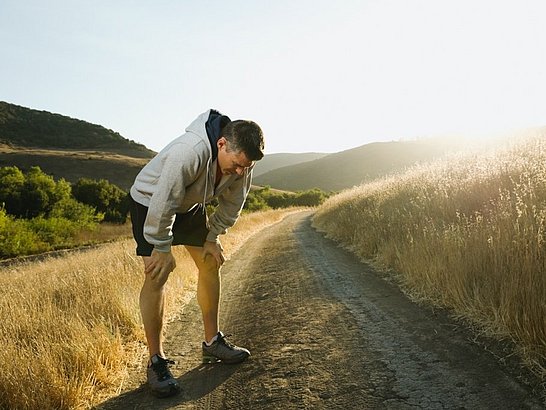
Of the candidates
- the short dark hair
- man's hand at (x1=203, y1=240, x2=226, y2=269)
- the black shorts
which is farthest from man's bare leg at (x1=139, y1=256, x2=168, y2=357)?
the short dark hair

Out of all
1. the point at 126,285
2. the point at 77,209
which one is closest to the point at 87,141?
the point at 77,209

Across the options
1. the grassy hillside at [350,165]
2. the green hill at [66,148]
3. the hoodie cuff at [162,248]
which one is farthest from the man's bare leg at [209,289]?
the grassy hillside at [350,165]

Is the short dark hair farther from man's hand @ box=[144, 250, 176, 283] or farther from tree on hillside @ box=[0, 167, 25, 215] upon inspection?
tree on hillside @ box=[0, 167, 25, 215]

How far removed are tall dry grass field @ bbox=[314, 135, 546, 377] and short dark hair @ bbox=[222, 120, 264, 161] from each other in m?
2.13

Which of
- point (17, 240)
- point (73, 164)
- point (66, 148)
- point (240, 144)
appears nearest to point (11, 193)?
point (17, 240)

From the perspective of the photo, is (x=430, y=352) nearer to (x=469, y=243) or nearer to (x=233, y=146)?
(x=469, y=243)

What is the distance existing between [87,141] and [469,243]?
101275mm

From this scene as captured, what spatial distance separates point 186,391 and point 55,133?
100 metres

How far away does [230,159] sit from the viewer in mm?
2850

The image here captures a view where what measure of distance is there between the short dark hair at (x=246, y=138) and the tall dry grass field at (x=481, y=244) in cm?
213

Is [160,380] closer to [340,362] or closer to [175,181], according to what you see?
[340,362]

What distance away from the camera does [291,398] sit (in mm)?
2664

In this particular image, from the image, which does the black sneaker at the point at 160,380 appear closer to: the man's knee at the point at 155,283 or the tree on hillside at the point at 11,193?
the man's knee at the point at 155,283

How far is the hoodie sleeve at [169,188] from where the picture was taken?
275 cm
